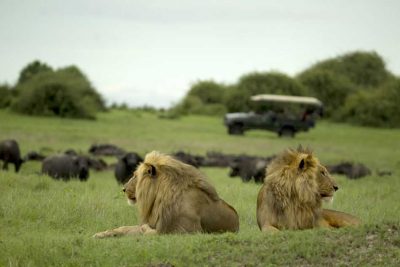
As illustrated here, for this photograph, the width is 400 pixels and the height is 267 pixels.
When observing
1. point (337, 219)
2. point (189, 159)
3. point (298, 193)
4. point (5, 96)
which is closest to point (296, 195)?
point (298, 193)

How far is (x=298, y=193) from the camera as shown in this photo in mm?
9273

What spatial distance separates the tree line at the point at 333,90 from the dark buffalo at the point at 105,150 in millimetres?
32744

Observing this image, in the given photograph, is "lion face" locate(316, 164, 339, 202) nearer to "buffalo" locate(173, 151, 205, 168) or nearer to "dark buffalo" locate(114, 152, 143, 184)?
"dark buffalo" locate(114, 152, 143, 184)

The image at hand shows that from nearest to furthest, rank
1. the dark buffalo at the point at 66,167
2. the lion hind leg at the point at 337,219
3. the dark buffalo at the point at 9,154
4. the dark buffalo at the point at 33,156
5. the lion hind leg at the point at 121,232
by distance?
the lion hind leg at the point at 121,232, the lion hind leg at the point at 337,219, the dark buffalo at the point at 66,167, the dark buffalo at the point at 9,154, the dark buffalo at the point at 33,156

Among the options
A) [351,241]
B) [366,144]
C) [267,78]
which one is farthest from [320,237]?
[267,78]

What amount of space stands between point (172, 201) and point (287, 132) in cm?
3619

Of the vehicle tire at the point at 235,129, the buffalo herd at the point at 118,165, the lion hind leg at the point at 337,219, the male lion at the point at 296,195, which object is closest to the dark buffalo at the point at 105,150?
the buffalo herd at the point at 118,165

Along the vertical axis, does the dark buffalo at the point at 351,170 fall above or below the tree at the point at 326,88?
below

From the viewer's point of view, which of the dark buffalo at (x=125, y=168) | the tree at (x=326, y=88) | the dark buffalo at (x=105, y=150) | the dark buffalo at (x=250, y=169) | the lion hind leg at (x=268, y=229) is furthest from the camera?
the tree at (x=326, y=88)

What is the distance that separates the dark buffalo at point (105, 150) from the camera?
29203 mm

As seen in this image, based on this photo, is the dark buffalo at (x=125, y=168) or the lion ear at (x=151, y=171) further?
the dark buffalo at (x=125, y=168)

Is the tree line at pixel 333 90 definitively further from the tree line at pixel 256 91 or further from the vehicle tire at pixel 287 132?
the vehicle tire at pixel 287 132

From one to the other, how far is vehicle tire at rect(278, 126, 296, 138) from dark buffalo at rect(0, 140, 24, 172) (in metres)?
24.1

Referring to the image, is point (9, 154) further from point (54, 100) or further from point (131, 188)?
point (54, 100)
